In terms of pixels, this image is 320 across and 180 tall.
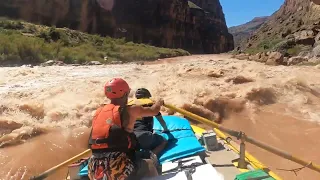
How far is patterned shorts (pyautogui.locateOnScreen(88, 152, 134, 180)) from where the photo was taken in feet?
9.20

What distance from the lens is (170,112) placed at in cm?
753

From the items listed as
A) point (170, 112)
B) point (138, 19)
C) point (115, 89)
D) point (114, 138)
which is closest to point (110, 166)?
point (114, 138)

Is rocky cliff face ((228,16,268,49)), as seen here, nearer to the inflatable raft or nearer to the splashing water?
the splashing water

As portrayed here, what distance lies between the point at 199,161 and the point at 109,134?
3.67 ft

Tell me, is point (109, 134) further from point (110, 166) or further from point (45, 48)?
point (45, 48)

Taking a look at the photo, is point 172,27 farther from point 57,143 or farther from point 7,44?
point 57,143

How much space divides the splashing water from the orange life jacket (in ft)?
7.19

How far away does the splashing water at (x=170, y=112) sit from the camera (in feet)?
18.6

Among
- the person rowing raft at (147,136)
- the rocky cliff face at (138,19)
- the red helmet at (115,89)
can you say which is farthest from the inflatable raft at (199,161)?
the rocky cliff face at (138,19)

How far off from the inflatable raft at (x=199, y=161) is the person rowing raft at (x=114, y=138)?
1.57 feet

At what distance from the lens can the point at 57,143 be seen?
617 centimetres

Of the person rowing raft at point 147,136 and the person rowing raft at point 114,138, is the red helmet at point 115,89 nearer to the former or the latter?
the person rowing raft at point 114,138

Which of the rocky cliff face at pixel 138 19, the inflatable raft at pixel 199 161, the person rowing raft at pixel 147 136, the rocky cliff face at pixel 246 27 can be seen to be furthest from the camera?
the rocky cliff face at pixel 246 27

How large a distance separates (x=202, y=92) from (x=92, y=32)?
34.0m
